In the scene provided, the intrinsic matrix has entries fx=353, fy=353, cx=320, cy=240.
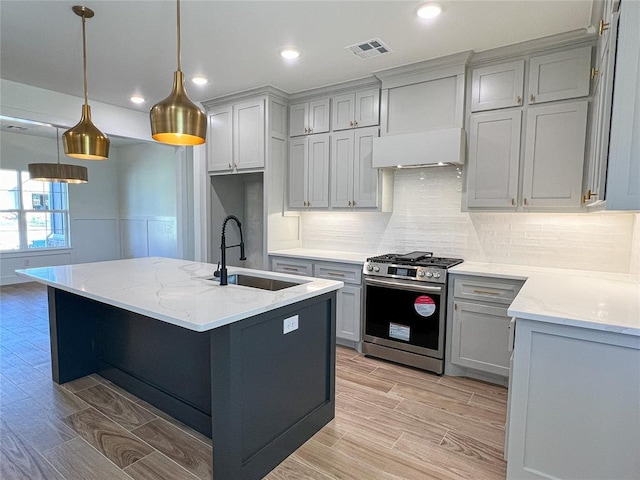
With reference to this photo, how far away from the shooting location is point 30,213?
706cm

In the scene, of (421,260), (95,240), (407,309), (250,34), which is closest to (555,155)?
(421,260)

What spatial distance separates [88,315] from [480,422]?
313cm

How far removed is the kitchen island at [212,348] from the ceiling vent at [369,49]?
1954mm

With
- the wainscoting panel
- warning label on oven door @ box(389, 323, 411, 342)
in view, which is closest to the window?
the wainscoting panel

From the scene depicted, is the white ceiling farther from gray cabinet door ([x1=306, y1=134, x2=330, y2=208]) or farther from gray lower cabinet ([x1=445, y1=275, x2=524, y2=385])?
gray lower cabinet ([x1=445, y1=275, x2=524, y2=385])

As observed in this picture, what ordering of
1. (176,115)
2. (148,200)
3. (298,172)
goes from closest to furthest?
(176,115), (298,172), (148,200)

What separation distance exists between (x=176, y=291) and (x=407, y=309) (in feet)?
6.53

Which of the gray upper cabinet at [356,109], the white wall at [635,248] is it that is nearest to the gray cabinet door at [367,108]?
the gray upper cabinet at [356,109]

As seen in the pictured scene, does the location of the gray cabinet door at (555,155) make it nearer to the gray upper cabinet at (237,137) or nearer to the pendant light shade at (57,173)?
the gray upper cabinet at (237,137)

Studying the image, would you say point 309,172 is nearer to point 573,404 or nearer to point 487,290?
point 487,290

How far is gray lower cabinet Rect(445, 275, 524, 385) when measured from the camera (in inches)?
109

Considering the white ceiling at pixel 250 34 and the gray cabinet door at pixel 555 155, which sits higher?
the white ceiling at pixel 250 34

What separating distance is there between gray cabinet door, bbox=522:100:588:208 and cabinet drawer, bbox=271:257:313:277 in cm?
213

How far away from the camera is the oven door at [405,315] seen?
303cm
